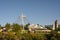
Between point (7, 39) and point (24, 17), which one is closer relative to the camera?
point (7, 39)

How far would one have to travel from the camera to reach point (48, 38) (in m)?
43.9

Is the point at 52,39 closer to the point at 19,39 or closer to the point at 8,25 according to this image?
the point at 19,39

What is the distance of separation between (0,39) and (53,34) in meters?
10.8

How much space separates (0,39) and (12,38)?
9.38 ft

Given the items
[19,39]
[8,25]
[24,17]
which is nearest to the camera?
[19,39]

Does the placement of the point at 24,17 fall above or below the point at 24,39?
above

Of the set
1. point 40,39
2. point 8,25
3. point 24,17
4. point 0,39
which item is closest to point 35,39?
point 40,39

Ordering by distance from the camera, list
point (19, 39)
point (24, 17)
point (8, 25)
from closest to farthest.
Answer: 1. point (19, 39)
2. point (8, 25)
3. point (24, 17)

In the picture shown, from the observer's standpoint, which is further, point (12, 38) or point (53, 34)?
point (53, 34)

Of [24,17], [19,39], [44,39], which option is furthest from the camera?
[24,17]

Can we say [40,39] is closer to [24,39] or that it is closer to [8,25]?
[24,39]

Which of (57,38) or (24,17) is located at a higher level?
(24,17)

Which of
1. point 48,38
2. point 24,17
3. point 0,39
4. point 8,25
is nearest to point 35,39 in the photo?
point 48,38

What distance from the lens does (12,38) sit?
40.6 metres
